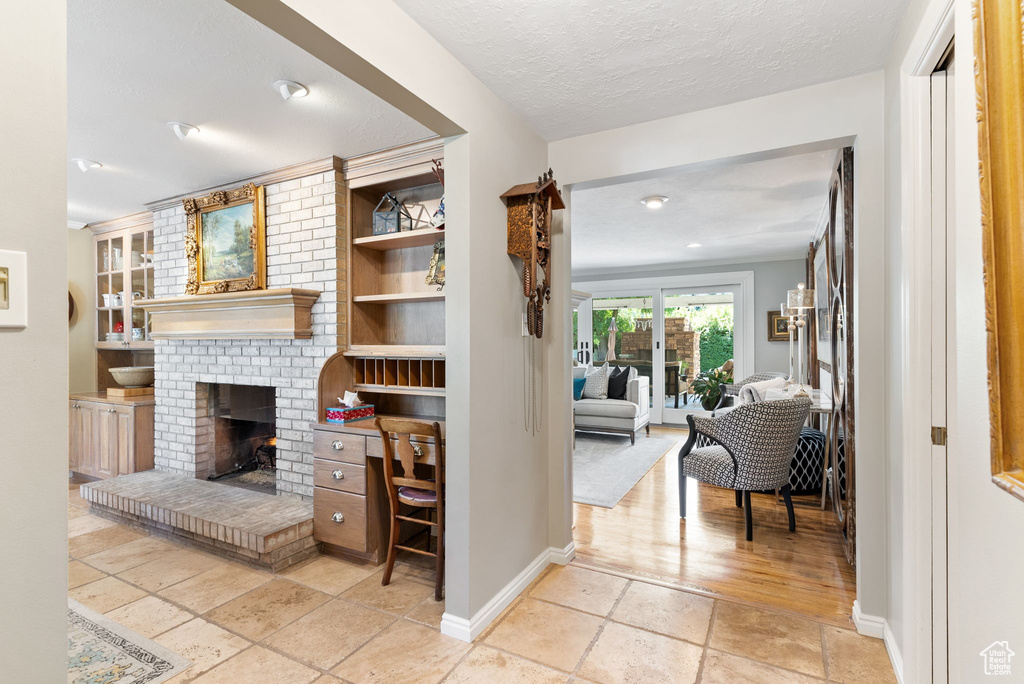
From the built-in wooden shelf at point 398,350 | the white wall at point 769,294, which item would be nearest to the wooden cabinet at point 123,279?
the built-in wooden shelf at point 398,350

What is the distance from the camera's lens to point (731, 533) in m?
3.29

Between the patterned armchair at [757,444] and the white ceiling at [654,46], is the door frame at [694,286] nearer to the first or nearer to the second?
the patterned armchair at [757,444]

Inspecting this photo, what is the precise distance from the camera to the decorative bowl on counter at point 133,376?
433 cm

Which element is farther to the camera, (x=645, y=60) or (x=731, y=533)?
(x=731, y=533)

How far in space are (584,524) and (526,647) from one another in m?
1.46

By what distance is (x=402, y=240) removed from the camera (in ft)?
10.2

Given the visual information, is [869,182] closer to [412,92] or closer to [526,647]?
[412,92]

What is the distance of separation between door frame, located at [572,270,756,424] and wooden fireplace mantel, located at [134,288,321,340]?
540 centimetres

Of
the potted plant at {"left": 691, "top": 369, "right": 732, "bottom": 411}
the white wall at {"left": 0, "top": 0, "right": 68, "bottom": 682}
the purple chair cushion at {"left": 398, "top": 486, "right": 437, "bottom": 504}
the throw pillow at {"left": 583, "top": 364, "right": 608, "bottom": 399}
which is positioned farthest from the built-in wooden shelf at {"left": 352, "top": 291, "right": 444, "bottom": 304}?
the potted plant at {"left": 691, "top": 369, "right": 732, "bottom": 411}

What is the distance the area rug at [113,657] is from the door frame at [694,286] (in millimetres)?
6431

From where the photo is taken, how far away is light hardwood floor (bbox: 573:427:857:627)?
250 cm

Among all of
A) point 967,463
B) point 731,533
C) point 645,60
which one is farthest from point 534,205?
point 731,533

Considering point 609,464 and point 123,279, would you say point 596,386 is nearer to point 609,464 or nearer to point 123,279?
point 609,464

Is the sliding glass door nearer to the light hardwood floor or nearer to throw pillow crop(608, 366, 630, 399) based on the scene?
throw pillow crop(608, 366, 630, 399)
